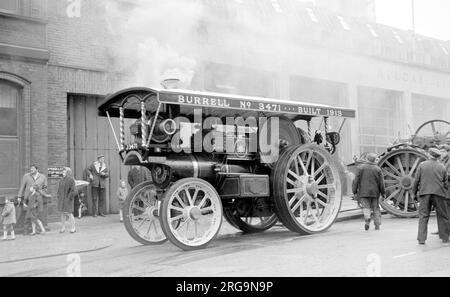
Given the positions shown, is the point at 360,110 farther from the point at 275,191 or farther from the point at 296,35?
the point at 275,191

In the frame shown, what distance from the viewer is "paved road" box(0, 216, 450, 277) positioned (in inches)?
252

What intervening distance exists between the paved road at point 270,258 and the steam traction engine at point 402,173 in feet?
7.06

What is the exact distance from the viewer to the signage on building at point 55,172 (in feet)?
42.0

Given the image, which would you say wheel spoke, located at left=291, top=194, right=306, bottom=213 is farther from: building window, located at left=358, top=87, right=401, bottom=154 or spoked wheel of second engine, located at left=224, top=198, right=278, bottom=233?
building window, located at left=358, top=87, right=401, bottom=154

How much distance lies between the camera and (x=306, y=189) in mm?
9531

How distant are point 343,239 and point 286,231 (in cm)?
169

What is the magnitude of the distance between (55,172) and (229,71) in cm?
647

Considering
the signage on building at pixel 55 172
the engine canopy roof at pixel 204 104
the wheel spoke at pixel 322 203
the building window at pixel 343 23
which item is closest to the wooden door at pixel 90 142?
the signage on building at pixel 55 172

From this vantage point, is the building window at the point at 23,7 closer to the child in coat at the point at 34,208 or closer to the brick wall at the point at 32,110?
the brick wall at the point at 32,110

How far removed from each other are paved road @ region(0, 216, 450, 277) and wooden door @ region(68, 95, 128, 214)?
417cm

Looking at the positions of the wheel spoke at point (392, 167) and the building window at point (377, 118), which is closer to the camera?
the wheel spoke at point (392, 167)

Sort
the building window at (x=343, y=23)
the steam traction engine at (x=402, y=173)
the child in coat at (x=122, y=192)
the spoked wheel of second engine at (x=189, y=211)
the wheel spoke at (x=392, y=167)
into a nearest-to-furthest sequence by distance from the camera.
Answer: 1. the spoked wheel of second engine at (x=189, y=211)
2. the steam traction engine at (x=402, y=173)
3. the wheel spoke at (x=392, y=167)
4. the child in coat at (x=122, y=192)
5. the building window at (x=343, y=23)

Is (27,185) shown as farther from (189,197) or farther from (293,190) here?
(293,190)
